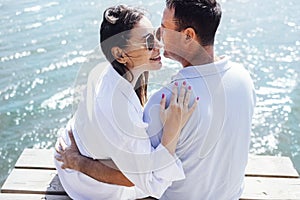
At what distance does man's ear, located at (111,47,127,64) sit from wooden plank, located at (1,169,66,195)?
791 mm

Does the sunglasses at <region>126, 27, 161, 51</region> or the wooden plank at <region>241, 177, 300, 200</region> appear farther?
the wooden plank at <region>241, 177, 300, 200</region>

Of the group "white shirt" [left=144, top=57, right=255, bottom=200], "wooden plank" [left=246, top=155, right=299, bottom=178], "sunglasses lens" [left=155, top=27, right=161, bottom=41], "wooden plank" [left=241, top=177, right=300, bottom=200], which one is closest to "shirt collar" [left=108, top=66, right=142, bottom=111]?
"white shirt" [left=144, top=57, right=255, bottom=200]

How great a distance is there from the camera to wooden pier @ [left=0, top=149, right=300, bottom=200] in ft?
7.81

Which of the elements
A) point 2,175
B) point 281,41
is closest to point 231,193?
point 2,175

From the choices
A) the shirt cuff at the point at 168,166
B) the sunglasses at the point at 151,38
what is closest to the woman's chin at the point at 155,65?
the sunglasses at the point at 151,38

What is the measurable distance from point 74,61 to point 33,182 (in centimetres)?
344

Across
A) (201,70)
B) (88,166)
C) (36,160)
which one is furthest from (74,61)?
(201,70)

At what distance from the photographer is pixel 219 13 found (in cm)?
177

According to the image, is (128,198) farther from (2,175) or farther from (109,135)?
(2,175)

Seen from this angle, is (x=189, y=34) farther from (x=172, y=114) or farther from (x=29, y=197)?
(x=29, y=197)

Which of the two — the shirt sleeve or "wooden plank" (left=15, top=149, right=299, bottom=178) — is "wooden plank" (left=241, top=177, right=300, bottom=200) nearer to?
"wooden plank" (left=15, top=149, right=299, bottom=178)

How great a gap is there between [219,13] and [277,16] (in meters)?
5.34

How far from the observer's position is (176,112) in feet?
5.56

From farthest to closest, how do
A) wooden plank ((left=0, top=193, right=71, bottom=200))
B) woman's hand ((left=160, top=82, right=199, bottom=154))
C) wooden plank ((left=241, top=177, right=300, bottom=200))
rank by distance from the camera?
wooden plank ((left=241, top=177, right=300, bottom=200)) → wooden plank ((left=0, top=193, right=71, bottom=200)) → woman's hand ((left=160, top=82, right=199, bottom=154))
